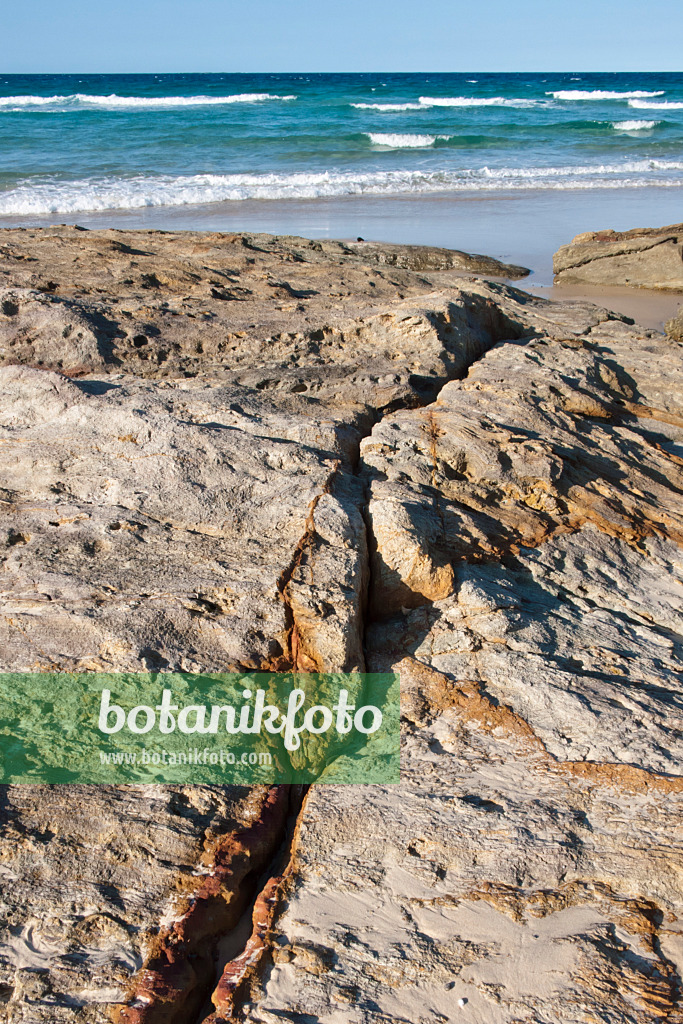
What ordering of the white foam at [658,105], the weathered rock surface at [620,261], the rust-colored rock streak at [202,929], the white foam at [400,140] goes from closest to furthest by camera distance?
1. the rust-colored rock streak at [202,929]
2. the weathered rock surface at [620,261]
3. the white foam at [400,140]
4. the white foam at [658,105]

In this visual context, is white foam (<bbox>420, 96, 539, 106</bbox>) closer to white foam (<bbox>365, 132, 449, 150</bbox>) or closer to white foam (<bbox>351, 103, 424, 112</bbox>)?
white foam (<bbox>351, 103, 424, 112</bbox>)

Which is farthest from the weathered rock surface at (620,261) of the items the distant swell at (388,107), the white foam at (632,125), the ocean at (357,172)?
the distant swell at (388,107)

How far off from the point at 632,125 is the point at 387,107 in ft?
37.0

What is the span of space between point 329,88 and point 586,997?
1885 inches

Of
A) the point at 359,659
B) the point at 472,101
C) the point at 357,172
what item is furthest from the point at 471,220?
the point at 472,101

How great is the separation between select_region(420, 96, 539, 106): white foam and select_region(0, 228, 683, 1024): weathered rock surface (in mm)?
35856

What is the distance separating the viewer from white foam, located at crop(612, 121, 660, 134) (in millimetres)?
24086

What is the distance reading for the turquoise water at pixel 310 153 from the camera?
46.0 ft

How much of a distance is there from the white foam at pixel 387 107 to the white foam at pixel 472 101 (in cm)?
134

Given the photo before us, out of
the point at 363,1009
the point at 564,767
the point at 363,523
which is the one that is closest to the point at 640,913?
the point at 564,767

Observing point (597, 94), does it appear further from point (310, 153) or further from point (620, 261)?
point (620, 261)

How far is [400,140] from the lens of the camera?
66.6 feet

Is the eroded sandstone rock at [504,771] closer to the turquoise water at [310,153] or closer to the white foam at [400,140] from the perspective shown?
the turquoise water at [310,153]

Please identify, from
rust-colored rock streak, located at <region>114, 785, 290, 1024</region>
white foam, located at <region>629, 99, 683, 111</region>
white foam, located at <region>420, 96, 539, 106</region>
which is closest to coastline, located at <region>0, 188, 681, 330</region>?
rust-colored rock streak, located at <region>114, 785, 290, 1024</region>
